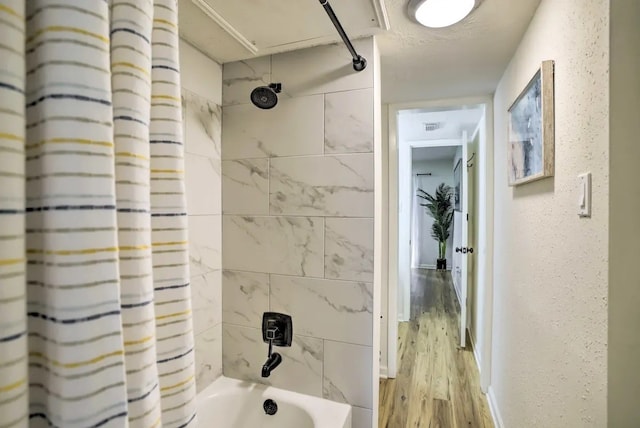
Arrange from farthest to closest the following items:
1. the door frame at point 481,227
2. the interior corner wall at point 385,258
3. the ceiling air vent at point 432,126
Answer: the ceiling air vent at point 432,126 → the interior corner wall at point 385,258 → the door frame at point 481,227

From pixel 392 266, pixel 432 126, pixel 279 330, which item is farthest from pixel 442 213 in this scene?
pixel 279 330

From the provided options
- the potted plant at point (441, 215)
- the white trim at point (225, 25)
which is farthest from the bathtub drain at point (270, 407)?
the potted plant at point (441, 215)

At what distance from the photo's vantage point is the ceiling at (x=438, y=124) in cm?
304

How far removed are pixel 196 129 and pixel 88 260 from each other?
129 cm

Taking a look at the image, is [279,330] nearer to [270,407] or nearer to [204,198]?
[270,407]

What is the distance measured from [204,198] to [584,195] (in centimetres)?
156

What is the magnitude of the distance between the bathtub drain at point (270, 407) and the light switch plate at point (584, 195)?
1558 mm

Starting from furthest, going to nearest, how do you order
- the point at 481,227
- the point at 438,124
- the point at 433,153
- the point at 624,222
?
the point at 433,153, the point at 438,124, the point at 481,227, the point at 624,222

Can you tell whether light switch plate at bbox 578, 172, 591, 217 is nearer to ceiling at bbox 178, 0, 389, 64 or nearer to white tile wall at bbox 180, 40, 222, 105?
ceiling at bbox 178, 0, 389, 64

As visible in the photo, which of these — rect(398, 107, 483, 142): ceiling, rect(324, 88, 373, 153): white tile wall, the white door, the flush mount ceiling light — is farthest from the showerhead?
the white door

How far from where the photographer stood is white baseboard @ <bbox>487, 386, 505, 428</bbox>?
1909mm

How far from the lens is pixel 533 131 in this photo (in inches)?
51.1

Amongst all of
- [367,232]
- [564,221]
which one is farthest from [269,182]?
[564,221]

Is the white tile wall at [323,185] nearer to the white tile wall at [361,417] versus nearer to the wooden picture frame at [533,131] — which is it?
the wooden picture frame at [533,131]
